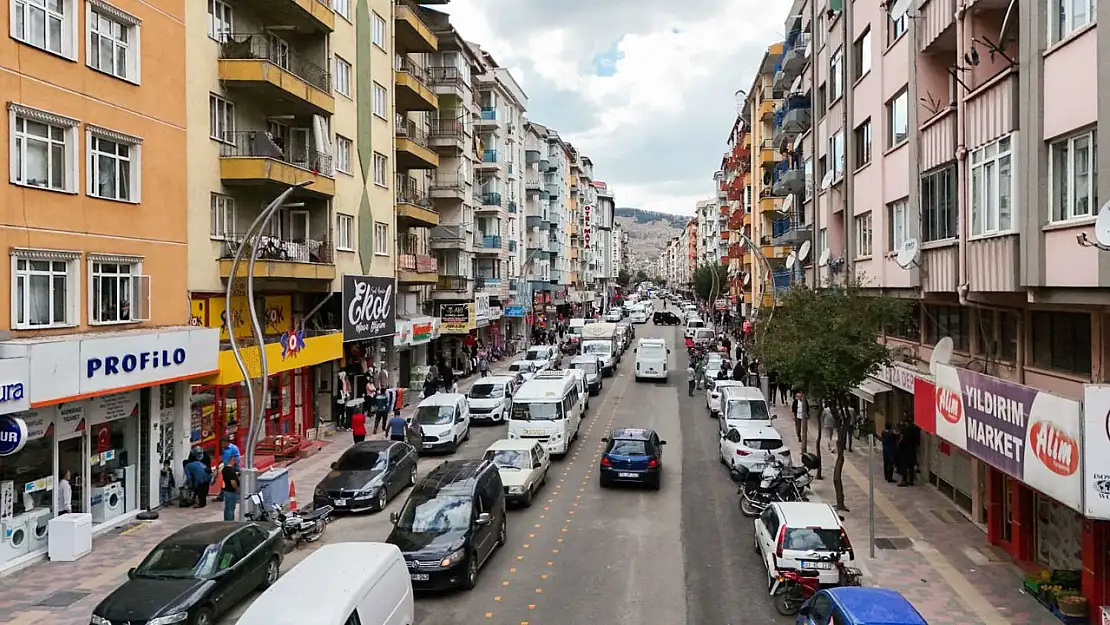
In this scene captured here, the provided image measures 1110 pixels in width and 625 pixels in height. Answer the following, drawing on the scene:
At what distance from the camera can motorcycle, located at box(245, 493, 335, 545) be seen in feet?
59.9

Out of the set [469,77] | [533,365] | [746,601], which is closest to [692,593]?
[746,601]

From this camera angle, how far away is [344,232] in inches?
1310

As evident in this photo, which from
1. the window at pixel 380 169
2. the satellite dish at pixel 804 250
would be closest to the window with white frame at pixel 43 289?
the window at pixel 380 169

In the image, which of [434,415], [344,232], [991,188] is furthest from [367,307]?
[991,188]

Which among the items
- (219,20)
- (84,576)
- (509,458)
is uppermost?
(219,20)

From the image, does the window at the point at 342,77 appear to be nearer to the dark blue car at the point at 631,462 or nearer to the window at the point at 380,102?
the window at the point at 380,102

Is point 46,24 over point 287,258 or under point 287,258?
over

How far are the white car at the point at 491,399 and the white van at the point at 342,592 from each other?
2322 cm

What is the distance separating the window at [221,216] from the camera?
80.9ft

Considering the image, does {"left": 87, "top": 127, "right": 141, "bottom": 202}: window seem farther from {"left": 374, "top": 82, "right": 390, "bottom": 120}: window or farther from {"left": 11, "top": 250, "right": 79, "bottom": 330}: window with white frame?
{"left": 374, "top": 82, "right": 390, "bottom": 120}: window

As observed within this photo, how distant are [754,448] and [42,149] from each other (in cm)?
1933

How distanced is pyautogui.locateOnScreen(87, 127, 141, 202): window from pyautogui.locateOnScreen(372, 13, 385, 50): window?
60.1ft

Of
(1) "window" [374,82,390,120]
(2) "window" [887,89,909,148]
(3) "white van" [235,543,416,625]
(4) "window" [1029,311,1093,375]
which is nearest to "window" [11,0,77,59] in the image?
(3) "white van" [235,543,416,625]

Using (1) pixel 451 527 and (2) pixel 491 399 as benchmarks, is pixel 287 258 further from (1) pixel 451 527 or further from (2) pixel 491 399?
(1) pixel 451 527
